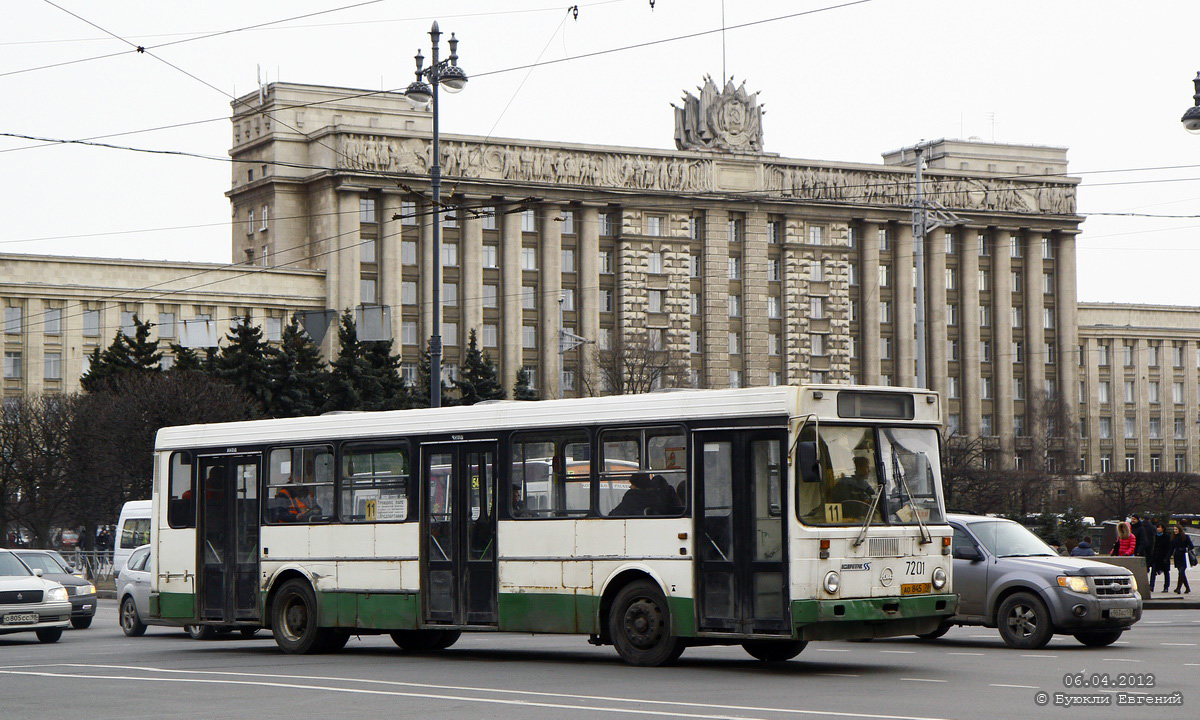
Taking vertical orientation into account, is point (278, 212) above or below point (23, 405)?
above

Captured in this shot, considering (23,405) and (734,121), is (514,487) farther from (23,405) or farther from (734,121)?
(734,121)

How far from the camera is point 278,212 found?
96.4 metres

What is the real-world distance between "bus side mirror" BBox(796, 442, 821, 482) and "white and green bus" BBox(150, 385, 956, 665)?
0.05ft

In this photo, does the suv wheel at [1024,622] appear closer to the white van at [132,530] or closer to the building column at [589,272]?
the white van at [132,530]

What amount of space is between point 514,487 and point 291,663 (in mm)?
3151

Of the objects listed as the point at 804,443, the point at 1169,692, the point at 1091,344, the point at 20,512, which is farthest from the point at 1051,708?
the point at 1091,344

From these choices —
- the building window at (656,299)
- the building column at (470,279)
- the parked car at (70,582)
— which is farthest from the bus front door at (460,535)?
the building window at (656,299)

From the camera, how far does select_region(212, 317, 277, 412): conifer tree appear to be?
6319 centimetres

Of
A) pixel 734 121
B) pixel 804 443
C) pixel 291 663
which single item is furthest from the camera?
pixel 734 121

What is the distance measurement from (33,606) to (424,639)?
268 inches

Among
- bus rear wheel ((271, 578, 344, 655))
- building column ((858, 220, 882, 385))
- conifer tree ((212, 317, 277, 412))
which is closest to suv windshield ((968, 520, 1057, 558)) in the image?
bus rear wheel ((271, 578, 344, 655))

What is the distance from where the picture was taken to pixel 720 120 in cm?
10488

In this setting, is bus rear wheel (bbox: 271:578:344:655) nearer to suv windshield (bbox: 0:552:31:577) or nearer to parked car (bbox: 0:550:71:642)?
parked car (bbox: 0:550:71:642)

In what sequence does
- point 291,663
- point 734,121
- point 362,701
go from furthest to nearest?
point 734,121, point 291,663, point 362,701
